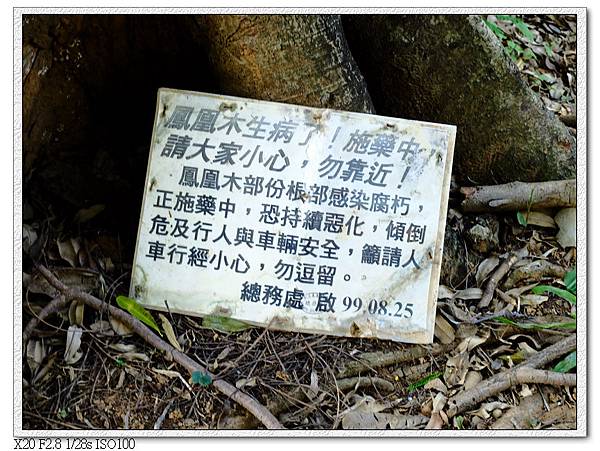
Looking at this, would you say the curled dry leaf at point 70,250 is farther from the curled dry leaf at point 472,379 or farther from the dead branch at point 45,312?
the curled dry leaf at point 472,379

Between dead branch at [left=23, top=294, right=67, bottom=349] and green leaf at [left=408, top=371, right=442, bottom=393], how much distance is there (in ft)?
3.84

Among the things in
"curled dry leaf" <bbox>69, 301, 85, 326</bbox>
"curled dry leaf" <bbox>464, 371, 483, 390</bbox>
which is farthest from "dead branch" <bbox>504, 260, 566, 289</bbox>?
"curled dry leaf" <bbox>69, 301, 85, 326</bbox>

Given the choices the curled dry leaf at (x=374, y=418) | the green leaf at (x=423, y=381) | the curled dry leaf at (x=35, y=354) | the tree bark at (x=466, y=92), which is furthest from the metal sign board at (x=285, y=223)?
the tree bark at (x=466, y=92)

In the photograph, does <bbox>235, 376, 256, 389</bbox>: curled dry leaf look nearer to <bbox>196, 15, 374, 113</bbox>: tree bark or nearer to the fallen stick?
the fallen stick

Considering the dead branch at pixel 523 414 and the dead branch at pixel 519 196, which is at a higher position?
the dead branch at pixel 519 196

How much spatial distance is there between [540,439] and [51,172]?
1877mm

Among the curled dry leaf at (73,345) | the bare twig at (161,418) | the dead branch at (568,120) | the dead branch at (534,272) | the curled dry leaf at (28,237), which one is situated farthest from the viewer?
the dead branch at (568,120)

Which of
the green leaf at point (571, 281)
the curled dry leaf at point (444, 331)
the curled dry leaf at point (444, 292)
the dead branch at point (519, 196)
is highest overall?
the dead branch at point (519, 196)

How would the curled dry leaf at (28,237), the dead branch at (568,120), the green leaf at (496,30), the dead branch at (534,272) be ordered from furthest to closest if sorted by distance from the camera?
1. the green leaf at (496,30)
2. the dead branch at (568,120)
3. the dead branch at (534,272)
4. the curled dry leaf at (28,237)

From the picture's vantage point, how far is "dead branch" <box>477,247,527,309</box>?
2.76 metres

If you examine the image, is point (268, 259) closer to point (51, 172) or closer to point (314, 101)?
point (314, 101)

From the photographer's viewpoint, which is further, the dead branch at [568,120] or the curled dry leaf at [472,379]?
the dead branch at [568,120]

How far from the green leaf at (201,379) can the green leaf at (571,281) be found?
131 cm

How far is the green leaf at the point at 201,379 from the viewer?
244 centimetres
